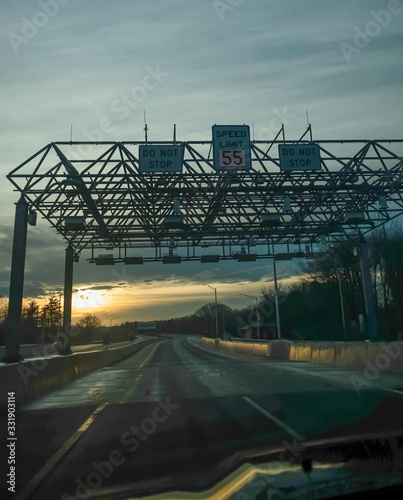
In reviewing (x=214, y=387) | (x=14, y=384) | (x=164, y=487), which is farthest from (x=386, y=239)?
→ (x=164, y=487)

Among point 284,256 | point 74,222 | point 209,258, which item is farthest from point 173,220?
point 284,256

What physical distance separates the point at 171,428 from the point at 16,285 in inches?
476

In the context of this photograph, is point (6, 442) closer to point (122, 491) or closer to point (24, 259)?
point (122, 491)

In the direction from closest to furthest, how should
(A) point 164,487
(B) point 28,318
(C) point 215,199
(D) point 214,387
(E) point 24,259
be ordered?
(A) point 164,487 → (D) point 214,387 → (E) point 24,259 → (C) point 215,199 → (B) point 28,318

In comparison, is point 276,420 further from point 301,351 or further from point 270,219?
point 301,351

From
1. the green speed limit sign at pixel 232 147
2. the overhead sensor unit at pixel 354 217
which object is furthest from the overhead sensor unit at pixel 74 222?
the overhead sensor unit at pixel 354 217

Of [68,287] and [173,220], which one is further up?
[173,220]

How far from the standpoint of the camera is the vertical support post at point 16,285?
17.8 metres

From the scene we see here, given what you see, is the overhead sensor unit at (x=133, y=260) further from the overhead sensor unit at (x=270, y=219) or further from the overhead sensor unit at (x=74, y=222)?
the overhead sensor unit at (x=270, y=219)

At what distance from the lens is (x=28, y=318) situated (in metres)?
157

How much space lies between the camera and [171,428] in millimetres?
8883

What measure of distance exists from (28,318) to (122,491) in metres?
163

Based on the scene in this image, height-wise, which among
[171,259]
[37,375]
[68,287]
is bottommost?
[37,375]

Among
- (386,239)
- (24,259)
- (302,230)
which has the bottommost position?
(24,259)
